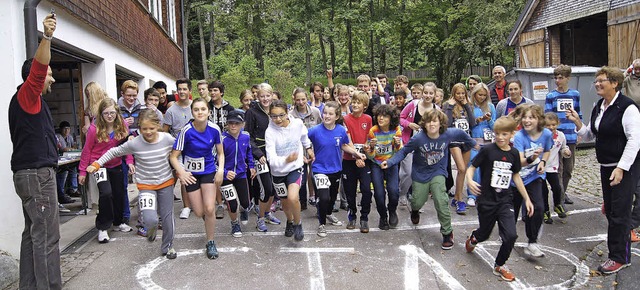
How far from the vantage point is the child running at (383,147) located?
5973mm

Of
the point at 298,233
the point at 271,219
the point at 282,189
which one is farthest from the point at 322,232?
the point at 271,219

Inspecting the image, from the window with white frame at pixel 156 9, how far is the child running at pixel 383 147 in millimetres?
11038

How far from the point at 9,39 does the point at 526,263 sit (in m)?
5.93

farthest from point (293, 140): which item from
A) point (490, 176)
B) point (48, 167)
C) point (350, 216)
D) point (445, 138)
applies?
point (48, 167)

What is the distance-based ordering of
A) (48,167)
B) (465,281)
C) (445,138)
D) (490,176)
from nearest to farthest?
(48,167), (465,281), (490,176), (445,138)

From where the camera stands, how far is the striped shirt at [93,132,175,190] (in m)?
5.17

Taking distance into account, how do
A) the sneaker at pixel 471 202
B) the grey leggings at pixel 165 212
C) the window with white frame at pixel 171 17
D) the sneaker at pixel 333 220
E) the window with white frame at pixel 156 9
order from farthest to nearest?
the window with white frame at pixel 171 17 → the window with white frame at pixel 156 9 → the sneaker at pixel 471 202 → the sneaker at pixel 333 220 → the grey leggings at pixel 165 212

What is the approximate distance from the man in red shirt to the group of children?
114cm

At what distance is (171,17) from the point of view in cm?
1947

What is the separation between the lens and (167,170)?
527cm

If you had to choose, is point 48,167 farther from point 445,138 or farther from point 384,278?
point 445,138

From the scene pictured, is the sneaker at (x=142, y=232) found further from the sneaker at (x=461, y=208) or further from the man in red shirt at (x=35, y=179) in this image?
the sneaker at (x=461, y=208)

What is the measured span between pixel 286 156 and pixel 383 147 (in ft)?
4.12

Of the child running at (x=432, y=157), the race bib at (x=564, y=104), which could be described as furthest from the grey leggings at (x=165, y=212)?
the race bib at (x=564, y=104)
